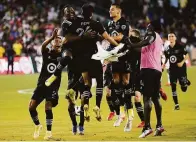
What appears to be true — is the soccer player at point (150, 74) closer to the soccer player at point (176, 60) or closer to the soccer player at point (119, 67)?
the soccer player at point (119, 67)

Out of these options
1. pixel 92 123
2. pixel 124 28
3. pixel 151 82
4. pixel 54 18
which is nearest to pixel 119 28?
pixel 124 28

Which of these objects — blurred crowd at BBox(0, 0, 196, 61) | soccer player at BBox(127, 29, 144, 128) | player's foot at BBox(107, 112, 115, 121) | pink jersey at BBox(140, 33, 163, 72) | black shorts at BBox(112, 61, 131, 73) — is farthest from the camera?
blurred crowd at BBox(0, 0, 196, 61)

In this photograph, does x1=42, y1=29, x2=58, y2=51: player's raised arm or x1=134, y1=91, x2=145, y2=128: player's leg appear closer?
x1=42, y1=29, x2=58, y2=51: player's raised arm

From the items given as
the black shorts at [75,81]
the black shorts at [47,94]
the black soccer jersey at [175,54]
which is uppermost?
the black soccer jersey at [175,54]

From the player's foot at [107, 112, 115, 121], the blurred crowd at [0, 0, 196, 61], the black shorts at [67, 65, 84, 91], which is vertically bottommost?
the player's foot at [107, 112, 115, 121]

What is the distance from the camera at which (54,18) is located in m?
49.6

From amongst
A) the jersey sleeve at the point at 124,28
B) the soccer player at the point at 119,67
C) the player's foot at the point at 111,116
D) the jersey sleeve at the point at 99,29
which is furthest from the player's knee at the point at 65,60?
the player's foot at the point at 111,116

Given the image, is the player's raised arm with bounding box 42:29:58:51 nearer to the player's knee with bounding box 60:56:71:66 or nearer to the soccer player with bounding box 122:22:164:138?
the player's knee with bounding box 60:56:71:66

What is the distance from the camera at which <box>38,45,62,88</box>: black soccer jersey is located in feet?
Answer: 48.2

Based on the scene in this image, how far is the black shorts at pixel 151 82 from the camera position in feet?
47.9

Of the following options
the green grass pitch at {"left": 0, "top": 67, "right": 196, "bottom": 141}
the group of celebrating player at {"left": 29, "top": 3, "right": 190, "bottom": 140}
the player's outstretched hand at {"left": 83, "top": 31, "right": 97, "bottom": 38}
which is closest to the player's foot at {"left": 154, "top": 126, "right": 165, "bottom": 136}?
the group of celebrating player at {"left": 29, "top": 3, "right": 190, "bottom": 140}

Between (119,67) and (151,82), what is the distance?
6.16 feet

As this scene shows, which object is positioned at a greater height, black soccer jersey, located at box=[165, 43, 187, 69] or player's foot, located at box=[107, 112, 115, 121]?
black soccer jersey, located at box=[165, 43, 187, 69]

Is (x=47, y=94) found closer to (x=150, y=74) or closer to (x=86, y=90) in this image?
(x=86, y=90)
